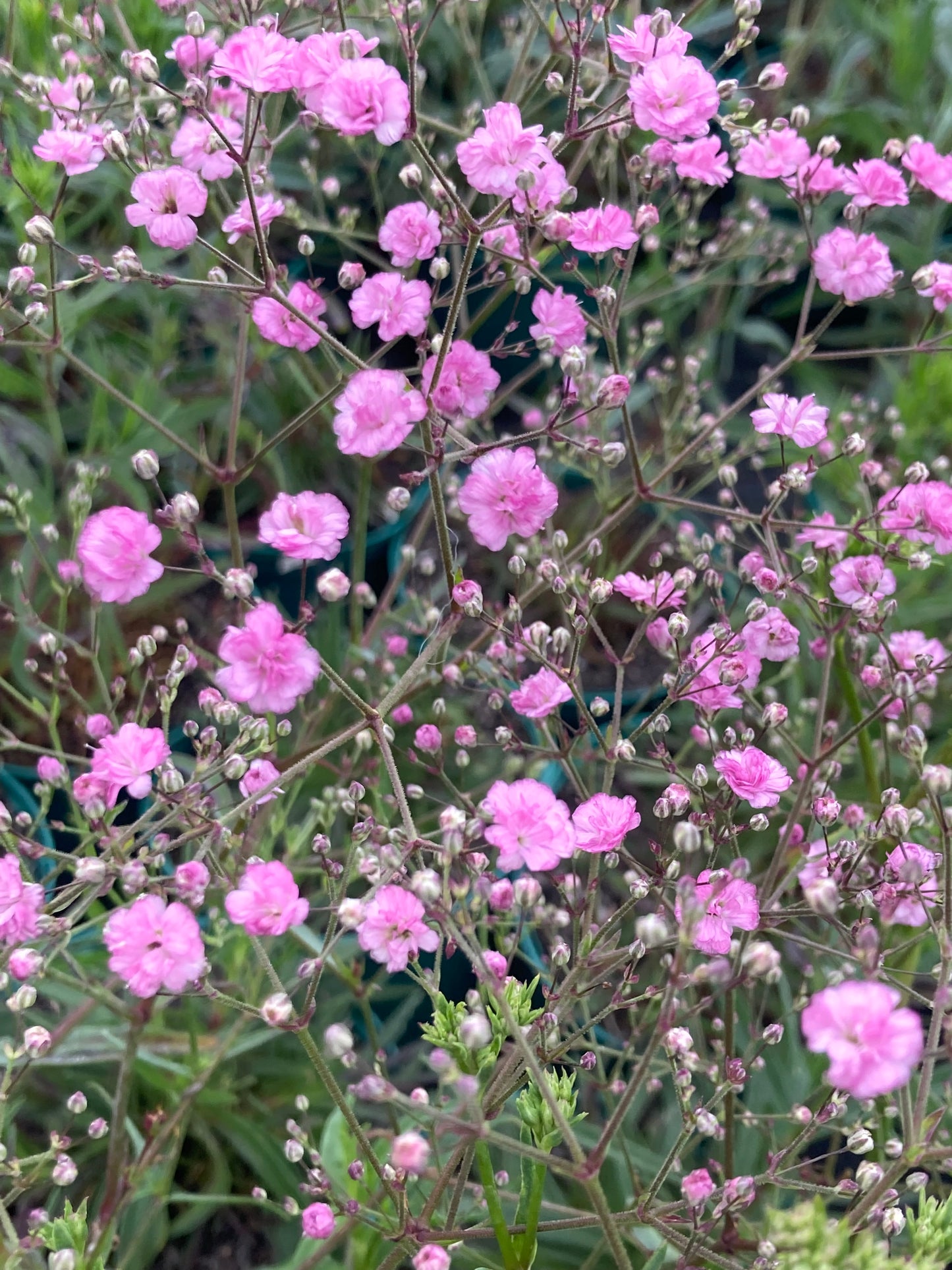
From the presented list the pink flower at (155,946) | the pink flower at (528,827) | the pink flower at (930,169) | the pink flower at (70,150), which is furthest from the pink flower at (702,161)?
the pink flower at (155,946)

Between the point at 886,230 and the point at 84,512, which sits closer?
the point at 84,512

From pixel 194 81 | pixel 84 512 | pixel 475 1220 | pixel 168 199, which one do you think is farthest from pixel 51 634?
pixel 475 1220

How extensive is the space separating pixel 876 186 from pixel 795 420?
35 cm

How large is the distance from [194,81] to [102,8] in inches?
45.8

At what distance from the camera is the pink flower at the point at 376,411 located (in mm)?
1099

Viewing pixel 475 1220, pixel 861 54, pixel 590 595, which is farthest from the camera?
pixel 861 54

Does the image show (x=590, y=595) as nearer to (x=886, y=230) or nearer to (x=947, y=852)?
(x=947, y=852)

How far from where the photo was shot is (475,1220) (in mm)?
1420

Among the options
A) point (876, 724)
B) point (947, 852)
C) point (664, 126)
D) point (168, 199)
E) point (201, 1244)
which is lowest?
point (201, 1244)

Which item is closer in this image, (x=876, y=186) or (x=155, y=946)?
(x=155, y=946)

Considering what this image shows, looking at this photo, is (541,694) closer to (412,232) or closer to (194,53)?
(412,232)

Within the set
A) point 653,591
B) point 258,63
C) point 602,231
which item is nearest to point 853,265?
point 602,231

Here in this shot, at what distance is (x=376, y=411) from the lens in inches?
44.1

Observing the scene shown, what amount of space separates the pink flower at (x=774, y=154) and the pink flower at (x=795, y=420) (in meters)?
0.33
